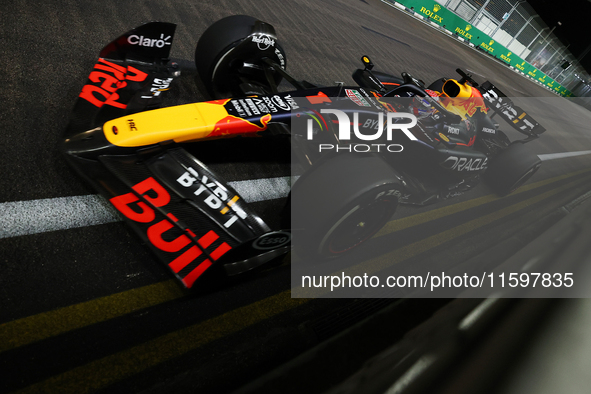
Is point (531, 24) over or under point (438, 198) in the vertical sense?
over

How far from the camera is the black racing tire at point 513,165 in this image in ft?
12.1

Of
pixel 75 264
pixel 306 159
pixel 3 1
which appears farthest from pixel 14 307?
pixel 3 1

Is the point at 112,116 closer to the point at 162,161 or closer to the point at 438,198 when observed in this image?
the point at 162,161

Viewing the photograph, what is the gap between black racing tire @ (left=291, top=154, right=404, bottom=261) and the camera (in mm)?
1807

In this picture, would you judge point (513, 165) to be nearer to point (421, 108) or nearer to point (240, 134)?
point (421, 108)

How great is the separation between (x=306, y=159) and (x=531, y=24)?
67.7ft

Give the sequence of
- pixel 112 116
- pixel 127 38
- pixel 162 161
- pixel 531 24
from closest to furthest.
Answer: pixel 162 161
pixel 112 116
pixel 127 38
pixel 531 24

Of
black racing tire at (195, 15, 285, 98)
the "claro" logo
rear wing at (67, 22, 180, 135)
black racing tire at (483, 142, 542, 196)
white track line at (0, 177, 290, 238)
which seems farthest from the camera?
black racing tire at (483, 142, 542, 196)

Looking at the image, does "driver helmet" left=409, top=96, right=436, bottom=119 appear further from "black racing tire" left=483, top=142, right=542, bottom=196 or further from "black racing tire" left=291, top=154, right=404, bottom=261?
"black racing tire" left=483, top=142, right=542, bottom=196

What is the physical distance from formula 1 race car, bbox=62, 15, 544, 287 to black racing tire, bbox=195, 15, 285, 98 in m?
0.01

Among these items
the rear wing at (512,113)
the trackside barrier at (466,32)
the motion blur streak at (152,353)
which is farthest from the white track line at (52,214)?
the trackside barrier at (466,32)

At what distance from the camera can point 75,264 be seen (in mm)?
1558

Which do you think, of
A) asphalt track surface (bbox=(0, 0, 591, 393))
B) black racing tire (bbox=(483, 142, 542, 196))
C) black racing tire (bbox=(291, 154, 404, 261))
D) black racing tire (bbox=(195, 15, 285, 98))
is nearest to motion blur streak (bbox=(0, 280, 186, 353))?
asphalt track surface (bbox=(0, 0, 591, 393))

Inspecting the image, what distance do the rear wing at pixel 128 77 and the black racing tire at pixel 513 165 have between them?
368 centimetres
